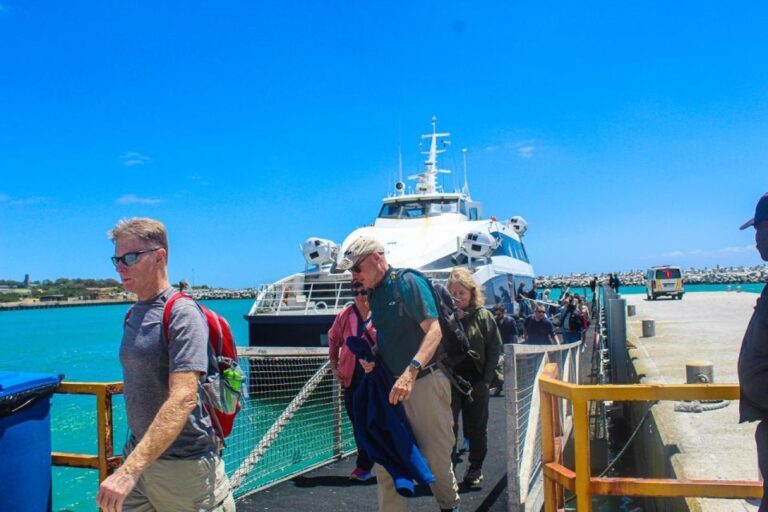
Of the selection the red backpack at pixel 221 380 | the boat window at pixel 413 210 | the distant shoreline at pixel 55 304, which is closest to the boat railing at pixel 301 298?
the boat window at pixel 413 210

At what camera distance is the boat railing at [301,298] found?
51.0 feet

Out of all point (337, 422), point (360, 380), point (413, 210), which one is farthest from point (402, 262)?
point (360, 380)

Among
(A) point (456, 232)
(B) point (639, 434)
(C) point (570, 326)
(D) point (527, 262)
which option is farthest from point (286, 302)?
(D) point (527, 262)

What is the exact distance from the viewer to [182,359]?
8.14ft

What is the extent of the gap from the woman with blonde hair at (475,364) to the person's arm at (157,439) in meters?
3.12

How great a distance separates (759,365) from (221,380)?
219 cm

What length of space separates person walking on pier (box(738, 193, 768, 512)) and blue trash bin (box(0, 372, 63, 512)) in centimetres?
327

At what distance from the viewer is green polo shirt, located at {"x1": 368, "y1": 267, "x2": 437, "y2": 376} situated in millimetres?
3680

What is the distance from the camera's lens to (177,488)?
2.63 meters

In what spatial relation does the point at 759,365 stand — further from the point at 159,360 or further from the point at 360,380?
the point at 159,360

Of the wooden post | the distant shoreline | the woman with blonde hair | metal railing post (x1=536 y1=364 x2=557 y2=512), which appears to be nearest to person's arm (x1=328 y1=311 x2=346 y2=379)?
the woman with blonde hair

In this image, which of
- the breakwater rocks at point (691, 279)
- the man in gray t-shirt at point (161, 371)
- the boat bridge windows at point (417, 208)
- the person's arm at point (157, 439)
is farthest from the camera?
the breakwater rocks at point (691, 279)

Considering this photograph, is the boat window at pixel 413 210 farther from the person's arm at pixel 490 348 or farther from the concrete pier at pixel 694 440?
the person's arm at pixel 490 348

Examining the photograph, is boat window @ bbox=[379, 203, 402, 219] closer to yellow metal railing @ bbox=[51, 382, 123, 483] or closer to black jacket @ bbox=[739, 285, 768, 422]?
yellow metal railing @ bbox=[51, 382, 123, 483]
